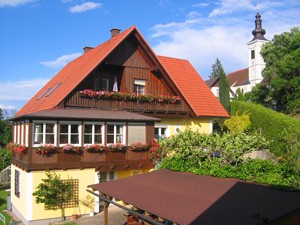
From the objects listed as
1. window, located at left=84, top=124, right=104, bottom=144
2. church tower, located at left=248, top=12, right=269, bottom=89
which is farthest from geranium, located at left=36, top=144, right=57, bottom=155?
church tower, located at left=248, top=12, right=269, bottom=89

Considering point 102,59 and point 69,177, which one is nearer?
point 69,177

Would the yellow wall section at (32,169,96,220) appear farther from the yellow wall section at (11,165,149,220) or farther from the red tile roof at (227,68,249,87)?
the red tile roof at (227,68,249,87)

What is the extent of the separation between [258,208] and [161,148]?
11107 millimetres

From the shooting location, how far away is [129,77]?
22.1 meters

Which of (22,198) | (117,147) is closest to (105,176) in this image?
(117,147)

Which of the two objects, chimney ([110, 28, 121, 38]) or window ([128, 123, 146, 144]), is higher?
chimney ([110, 28, 121, 38])

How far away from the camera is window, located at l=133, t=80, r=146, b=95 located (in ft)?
74.3

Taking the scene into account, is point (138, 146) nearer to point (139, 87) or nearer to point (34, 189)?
point (139, 87)

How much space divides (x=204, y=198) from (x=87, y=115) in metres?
9.40

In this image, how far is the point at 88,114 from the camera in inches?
722

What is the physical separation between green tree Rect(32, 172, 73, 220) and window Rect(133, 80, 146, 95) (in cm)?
800

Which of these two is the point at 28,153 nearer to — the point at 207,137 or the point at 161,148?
the point at 161,148

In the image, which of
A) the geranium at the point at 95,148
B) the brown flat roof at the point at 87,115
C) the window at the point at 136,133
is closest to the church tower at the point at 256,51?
the window at the point at 136,133

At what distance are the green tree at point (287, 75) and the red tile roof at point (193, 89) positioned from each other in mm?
12797
